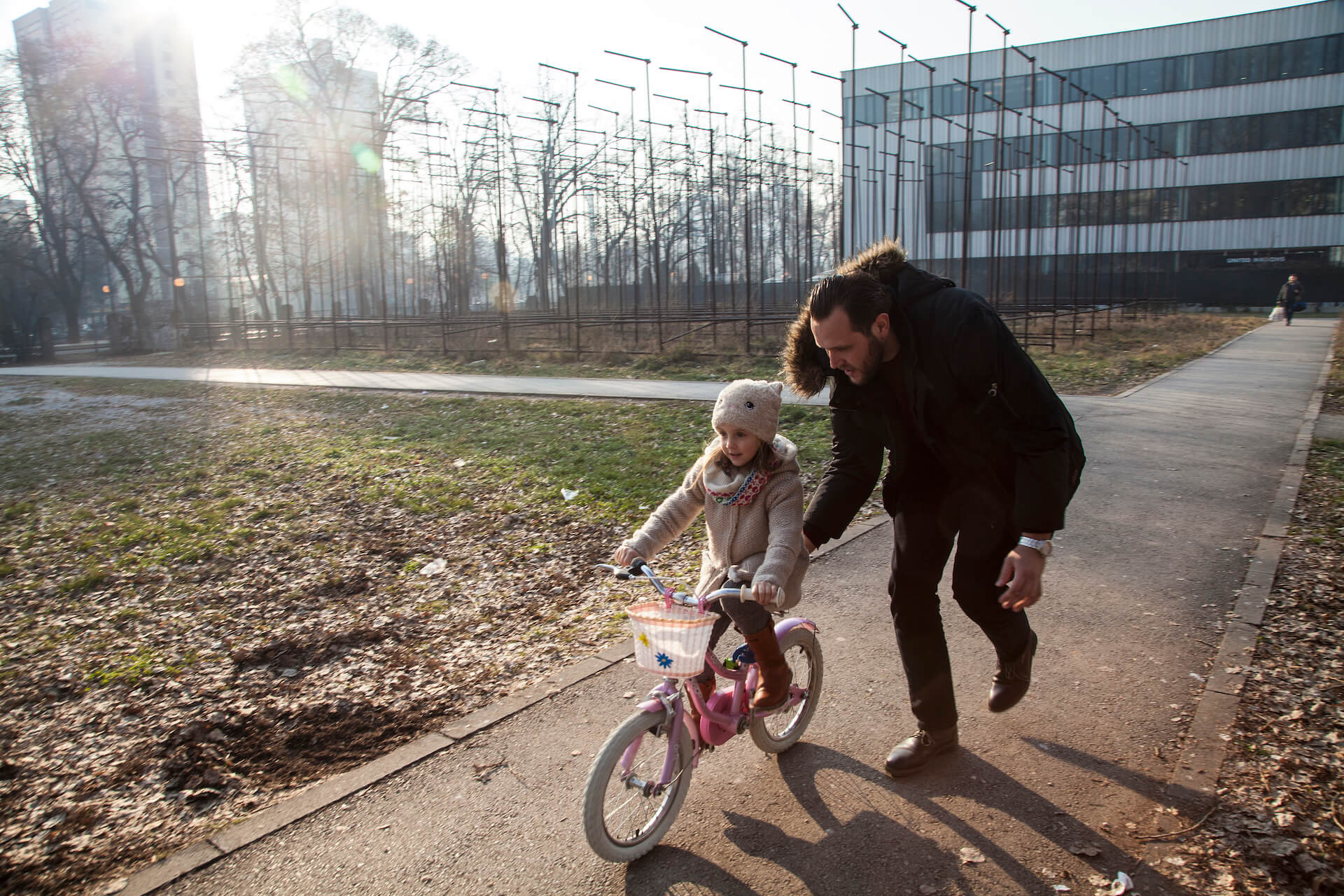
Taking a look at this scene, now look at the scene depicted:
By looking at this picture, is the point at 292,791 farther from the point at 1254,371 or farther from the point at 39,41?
the point at 39,41

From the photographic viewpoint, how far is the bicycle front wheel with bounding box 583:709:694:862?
2562 mm

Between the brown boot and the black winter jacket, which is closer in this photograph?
the black winter jacket

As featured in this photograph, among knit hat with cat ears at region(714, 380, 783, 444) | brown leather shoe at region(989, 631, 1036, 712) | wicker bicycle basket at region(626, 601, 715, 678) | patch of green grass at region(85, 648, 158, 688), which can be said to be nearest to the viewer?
wicker bicycle basket at region(626, 601, 715, 678)

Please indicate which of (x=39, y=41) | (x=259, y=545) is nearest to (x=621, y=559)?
(x=259, y=545)

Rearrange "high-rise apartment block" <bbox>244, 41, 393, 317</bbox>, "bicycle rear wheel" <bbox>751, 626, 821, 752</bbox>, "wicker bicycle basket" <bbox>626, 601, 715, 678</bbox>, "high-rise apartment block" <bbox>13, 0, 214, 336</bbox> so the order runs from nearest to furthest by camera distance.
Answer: "wicker bicycle basket" <bbox>626, 601, 715, 678</bbox> → "bicycle rear wheel" <bbox>751, 626, 821, 752</bbox> → "high-rise apartment block" <bbox>13, 0, 214, 336</bbox> → "high-rise apartment block" <bbox>244, 41, 393, 317</bbox>

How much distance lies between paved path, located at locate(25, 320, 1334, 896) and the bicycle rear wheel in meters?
0.07

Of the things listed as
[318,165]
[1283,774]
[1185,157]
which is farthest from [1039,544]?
[1185,157]

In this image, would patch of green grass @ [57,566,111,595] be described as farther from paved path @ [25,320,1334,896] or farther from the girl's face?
the girl's face

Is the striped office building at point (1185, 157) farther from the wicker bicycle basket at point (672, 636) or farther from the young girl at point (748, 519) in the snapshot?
the wicker bicycle basket at point (672, 636)

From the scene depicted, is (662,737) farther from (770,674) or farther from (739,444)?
(739,444)

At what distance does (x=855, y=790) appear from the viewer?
9.99ft

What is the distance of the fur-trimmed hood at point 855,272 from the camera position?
272cm

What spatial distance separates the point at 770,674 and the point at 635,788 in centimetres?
56

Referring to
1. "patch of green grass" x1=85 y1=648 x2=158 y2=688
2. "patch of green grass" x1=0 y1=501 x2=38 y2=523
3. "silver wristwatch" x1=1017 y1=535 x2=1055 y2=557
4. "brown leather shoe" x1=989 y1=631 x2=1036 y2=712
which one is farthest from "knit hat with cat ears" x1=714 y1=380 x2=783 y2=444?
"patch of green grass" x1=0 y1=501 x2=38 y2=523
